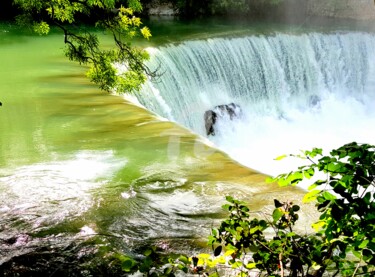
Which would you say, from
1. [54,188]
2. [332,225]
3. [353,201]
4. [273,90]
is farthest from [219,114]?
[353,201]

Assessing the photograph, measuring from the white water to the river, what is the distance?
4cm

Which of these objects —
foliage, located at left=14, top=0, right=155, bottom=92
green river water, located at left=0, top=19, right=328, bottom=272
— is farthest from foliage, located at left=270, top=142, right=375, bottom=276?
foliage, located at left=14, top=0, right=155, bottom=92

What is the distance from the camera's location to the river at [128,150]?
12.6ft

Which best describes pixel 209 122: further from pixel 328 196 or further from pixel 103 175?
pixel 328 196

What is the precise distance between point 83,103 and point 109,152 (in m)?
1.75

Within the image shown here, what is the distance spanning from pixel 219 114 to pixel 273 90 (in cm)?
277

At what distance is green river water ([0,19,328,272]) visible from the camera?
12.5ft

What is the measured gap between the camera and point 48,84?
7949 millimetres

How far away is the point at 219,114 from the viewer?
34.4 feet

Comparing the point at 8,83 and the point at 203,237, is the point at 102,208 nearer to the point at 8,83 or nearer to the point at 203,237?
the point at 203,237

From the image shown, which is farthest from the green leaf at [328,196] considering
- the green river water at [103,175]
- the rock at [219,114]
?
the rock at [219,114]

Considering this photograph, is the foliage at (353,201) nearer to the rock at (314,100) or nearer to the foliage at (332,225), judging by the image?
the foliage at (332,225)

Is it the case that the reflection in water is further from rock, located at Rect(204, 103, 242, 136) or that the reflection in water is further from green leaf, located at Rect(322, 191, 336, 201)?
rock, located at Rect(204, 103, 242, 136)

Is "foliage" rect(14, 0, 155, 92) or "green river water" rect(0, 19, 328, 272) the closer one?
"green river water" rect(0, 19, 328, 272)
